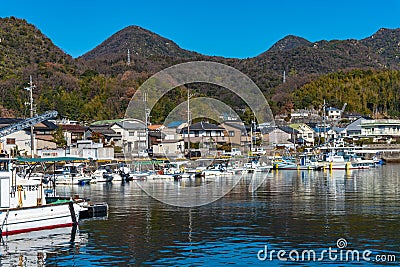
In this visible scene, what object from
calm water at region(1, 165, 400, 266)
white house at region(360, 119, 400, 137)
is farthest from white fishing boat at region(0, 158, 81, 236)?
white house at region(360, 119, 400, 137)

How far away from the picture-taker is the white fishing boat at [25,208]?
19.8m

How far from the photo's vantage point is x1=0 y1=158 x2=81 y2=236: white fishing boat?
1978 centimetres

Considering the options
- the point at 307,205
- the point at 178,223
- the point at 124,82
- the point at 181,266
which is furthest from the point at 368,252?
the point at 124,82

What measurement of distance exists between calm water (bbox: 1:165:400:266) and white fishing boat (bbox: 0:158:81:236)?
574mm

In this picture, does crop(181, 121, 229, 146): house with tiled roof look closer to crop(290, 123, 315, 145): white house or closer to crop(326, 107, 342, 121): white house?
crop(290, 123, 315, 145): white house

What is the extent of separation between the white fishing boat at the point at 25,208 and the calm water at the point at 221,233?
0.57m

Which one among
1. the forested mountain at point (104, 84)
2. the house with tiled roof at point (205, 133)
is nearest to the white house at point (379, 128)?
the forested mountain at point (104, 84)

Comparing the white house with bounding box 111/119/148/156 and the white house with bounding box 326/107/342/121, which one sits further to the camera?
the white house with bounding box 326/107/342/121

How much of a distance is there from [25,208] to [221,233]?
663cm

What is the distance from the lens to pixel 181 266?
15.8 m

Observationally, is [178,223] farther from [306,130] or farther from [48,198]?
[306,130]

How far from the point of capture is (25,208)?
66.0 ft

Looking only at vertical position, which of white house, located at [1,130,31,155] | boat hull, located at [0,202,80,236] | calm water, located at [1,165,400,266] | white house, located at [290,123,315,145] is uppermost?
white house, located at [290,123,315,145]

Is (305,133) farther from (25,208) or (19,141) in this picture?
(25,208)
